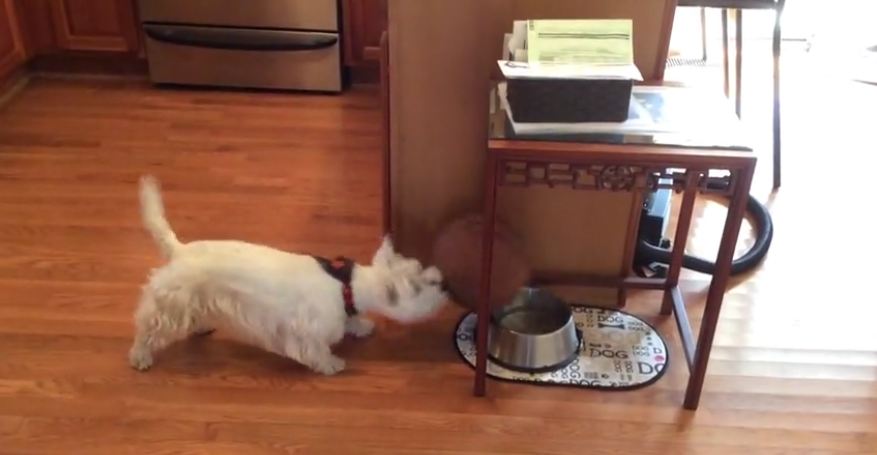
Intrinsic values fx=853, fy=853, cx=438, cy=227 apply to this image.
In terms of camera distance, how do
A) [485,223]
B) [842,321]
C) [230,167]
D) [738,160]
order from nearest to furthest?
[738,160]
[485,223]
[842,321]
[230,167]

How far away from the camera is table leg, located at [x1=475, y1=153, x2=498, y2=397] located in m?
1.61

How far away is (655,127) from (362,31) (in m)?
1.92

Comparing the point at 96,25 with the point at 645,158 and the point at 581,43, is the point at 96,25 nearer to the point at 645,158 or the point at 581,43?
the point at 581,43

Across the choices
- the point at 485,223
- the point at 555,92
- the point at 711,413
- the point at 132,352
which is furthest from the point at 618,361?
the point at 132,352

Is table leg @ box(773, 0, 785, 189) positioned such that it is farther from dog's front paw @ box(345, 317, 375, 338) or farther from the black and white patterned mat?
dog's front paw @ box(345, 317, 375, 338)

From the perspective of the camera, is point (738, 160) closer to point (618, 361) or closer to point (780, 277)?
point (618, 361)

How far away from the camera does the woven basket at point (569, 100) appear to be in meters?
1.57

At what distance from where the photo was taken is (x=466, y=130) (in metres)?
1.97

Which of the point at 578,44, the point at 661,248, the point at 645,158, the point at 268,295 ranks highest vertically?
the point at 578,44

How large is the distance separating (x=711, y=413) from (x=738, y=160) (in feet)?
2.09

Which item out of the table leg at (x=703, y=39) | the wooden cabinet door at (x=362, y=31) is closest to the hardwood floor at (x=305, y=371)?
the wooden cabinet door at (x=362, y=31)

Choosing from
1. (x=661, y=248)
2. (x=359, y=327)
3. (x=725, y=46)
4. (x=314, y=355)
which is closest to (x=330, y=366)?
(x=314, y=355)

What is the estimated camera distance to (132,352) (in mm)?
1962

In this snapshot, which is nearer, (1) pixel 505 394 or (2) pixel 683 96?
(2) pixel 683 96
